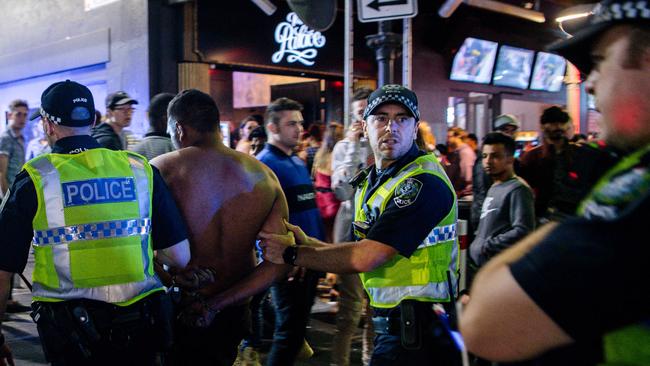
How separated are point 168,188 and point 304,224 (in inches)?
75.3

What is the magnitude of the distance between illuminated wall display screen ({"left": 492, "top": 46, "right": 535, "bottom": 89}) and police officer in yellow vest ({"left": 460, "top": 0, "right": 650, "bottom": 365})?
15.0 metres

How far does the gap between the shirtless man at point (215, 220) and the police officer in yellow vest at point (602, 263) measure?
2410 mm

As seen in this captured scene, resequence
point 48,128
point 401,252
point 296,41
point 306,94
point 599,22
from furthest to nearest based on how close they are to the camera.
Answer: point 306,94 → point 296,41 → point 48,128 → point 401,252 → point 599,22

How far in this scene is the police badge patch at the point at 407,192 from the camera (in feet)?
8.70

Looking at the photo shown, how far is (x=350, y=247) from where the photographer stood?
2.69 metres

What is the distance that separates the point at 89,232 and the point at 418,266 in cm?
144

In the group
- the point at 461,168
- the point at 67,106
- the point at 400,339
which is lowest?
the point at 400,339

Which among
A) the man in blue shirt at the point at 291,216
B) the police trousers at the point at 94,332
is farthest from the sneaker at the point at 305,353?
the police trousers at the point at 94,332

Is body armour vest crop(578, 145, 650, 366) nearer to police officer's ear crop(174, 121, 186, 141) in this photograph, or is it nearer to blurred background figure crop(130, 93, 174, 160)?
police officer's ear crop(174, 121, 186, 141)

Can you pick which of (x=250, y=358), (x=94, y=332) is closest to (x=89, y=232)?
(x=94, y=332)

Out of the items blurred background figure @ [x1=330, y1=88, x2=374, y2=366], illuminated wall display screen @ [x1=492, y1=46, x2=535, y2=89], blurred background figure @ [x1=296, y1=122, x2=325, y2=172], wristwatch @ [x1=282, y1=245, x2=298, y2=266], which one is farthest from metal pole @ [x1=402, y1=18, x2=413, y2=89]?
illuminated wall display screen @ [x1=492, y1=46, x2=535, y2=89]

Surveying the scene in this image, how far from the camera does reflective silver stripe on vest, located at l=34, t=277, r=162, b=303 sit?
270 cm

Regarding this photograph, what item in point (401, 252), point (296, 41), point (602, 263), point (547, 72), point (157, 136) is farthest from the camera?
point (547, 72)

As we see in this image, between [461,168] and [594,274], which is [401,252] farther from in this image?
[461,168]
